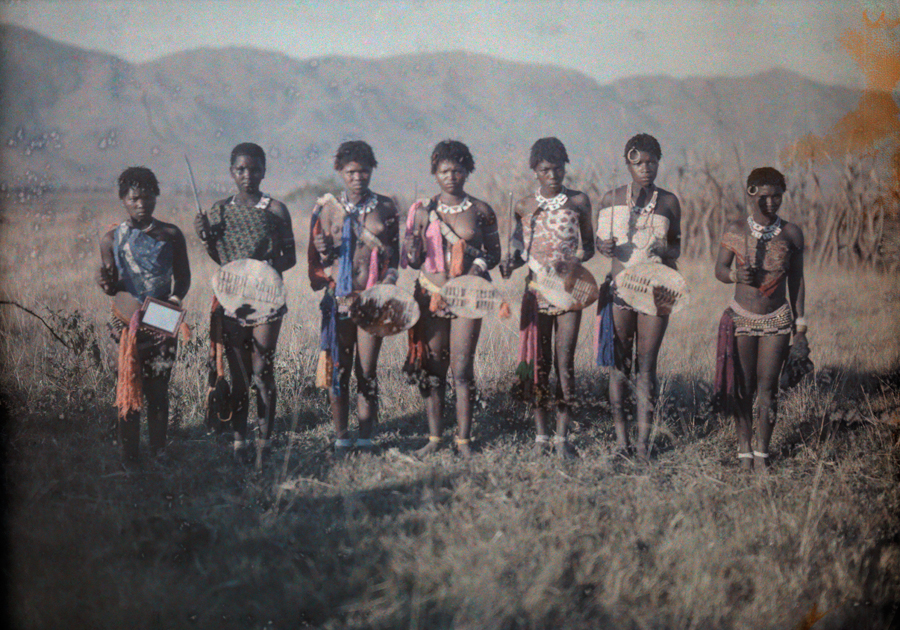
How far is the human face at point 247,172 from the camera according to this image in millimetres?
4270

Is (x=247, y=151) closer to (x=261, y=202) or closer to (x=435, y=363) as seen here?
(x=261, y=202)

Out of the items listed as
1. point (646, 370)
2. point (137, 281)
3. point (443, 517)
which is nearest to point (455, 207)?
point (646, 370)

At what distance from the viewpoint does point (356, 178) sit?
436 cm

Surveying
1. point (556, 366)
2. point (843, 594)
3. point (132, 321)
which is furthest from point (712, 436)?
point (132, 321)

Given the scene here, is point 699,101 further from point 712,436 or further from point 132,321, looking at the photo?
point 132,321

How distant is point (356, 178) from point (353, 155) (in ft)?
0.51

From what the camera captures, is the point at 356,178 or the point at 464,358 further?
the point at 464,358

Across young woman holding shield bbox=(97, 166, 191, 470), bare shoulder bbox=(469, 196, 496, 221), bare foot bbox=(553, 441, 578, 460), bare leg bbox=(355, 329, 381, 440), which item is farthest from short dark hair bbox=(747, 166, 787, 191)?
young woman holding shield bbox=(97, 166, 191, 470)

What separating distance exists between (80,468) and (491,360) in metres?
3.42

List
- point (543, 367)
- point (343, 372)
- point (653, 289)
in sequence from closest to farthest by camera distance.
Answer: point (653, 289)
point (343, 372)
point (543, 367)

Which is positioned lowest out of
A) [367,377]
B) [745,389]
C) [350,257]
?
[745,389]

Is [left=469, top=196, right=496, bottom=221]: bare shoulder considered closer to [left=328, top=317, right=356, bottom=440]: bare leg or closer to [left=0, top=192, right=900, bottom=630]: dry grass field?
[left=328, top=317, right=356, bottom=440]: bare leg

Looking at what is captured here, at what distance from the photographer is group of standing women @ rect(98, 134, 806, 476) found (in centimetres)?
431

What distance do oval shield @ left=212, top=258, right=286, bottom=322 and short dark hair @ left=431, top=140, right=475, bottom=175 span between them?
1329 millimetres
